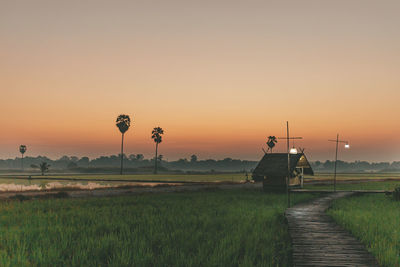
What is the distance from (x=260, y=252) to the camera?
385 inches

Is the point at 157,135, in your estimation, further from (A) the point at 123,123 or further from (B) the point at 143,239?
(B) the point at 143,239

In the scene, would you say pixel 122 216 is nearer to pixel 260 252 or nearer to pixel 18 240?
pixel 18 240

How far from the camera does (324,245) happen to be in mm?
10211

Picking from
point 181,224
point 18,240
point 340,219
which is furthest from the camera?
point 340,219

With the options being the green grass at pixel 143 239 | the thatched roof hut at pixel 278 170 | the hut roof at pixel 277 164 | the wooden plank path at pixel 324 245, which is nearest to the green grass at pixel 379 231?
the wooden plank path at pixel 324 245

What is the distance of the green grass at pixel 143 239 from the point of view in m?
8.83

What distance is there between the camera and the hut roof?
33562mm

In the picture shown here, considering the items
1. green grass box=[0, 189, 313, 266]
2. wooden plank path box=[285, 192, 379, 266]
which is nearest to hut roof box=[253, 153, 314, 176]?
green grass box=[0, 189, 313, 266]

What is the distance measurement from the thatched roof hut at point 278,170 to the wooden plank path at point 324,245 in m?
18.4

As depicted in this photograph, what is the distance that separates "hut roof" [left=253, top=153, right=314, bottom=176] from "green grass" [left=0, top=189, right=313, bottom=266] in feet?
56.6

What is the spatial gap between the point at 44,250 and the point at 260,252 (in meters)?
6.07

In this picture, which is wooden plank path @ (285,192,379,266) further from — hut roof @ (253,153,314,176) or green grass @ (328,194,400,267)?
hut roof @ (253,153,314,176)

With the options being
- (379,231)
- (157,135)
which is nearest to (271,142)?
(157,135)

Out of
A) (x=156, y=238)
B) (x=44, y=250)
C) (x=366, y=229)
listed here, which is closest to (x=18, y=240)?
(x=44, y=250)
